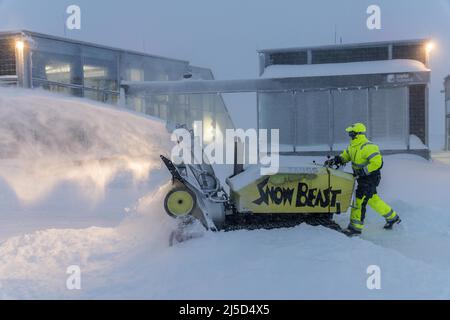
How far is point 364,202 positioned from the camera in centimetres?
614

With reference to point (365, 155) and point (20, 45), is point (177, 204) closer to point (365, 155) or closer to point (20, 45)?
point (365, 155)

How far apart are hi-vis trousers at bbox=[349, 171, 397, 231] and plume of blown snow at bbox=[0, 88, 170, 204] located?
6.27 m

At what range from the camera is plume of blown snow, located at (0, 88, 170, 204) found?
11.2 metres

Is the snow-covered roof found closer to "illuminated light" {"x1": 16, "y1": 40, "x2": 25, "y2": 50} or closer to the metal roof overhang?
the metal roof overhang

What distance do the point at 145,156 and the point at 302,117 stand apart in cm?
598

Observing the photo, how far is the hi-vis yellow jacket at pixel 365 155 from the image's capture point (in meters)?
6.16

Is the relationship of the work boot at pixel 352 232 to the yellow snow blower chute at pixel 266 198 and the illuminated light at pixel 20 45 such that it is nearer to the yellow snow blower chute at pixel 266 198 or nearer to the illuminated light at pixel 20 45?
the yellow snow blower chute at pixel 266 198

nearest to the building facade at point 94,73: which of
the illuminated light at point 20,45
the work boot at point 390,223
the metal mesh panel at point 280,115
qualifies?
the illuminated light at point 20,45

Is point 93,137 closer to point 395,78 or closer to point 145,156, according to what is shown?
point 145,156

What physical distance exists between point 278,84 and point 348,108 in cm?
264

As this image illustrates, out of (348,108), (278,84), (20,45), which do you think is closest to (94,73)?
(20,45)

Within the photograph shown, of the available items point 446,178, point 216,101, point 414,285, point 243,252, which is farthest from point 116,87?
point 414,285
